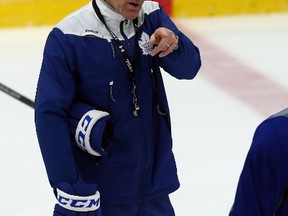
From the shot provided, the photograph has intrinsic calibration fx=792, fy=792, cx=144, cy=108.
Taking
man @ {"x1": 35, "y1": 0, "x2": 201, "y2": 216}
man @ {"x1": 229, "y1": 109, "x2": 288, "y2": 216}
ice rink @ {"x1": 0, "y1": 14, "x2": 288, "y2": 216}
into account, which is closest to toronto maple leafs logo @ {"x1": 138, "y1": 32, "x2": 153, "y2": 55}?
man @ {"x1": 35, "y1": 0, "x2": 201, "y2": 216}

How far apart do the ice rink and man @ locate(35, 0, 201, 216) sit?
110 centimetres

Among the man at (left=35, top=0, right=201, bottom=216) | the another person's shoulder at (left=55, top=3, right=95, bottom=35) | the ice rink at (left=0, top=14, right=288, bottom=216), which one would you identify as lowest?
the ice rink at (left=0, top=14, right=288, bottom=216)

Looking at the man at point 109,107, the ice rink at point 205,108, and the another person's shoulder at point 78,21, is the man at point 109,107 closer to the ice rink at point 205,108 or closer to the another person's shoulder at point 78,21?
the another person's shoulder at point 78,21

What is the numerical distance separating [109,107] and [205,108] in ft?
8.00

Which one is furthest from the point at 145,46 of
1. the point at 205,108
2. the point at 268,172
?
the point at 205,108

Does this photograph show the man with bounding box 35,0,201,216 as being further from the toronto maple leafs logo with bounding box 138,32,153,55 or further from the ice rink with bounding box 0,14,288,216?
the ice rink with bounding box 0,14,288,216

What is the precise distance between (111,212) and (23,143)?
1.88 metres

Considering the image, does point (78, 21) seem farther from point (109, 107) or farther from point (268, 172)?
point (268, 172)

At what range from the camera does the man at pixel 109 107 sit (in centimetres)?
177

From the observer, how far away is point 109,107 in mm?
1854

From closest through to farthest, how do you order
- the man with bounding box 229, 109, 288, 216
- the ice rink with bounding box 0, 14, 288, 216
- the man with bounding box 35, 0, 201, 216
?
the man with bounding box 229, 109, 288, 216 < the man with bounding box 35, 0, 201, 216 < the ice rink with bounding box 0, 14, 288, 216

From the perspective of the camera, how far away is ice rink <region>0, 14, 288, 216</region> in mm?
3234

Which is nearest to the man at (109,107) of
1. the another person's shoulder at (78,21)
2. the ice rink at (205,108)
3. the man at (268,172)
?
the another person's shoulder at (78,21)

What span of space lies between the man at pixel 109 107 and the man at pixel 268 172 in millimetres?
607
